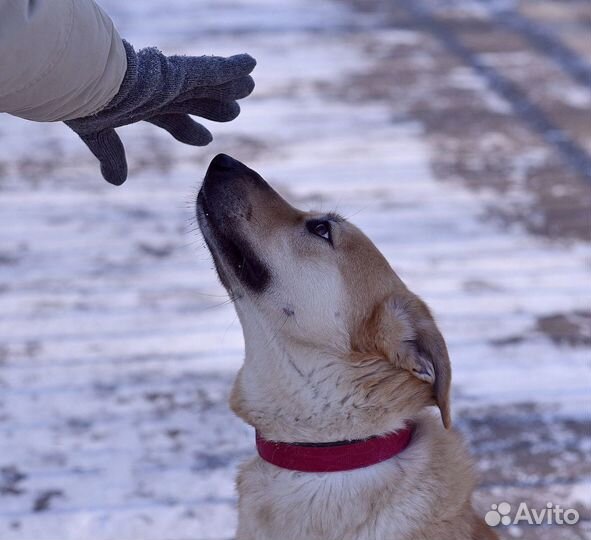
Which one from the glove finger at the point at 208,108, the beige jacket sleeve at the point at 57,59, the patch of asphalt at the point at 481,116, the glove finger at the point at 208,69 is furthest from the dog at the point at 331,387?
the patch of asphalt at the point at 481,116

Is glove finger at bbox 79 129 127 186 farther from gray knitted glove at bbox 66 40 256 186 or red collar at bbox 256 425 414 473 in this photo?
red collar at bbox 256 425 414 473

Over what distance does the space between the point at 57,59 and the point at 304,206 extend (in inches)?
104

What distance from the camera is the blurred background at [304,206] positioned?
3102 millimetres

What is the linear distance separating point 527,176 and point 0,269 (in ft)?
8.80

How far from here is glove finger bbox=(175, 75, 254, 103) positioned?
250 cm

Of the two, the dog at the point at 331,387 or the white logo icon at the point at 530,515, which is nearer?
the dog at the point at 331,387

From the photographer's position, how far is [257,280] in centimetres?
253

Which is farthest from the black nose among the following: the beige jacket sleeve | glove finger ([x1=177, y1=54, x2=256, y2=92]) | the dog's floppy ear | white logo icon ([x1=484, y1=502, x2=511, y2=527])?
white logo icon ([x1=484, y1=502, x2=511, y2=527])

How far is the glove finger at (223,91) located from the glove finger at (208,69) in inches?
1.4

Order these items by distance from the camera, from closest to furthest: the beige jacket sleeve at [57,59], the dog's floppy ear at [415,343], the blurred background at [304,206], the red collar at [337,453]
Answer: the beige jacket sleeve at [57,59], the dog's floppy ear at [415,343], the red collar at [337,453], the blurred background at [304,206]

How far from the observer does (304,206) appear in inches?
182

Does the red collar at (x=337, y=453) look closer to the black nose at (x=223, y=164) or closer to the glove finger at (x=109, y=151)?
the black nose at (x=223, y=164)

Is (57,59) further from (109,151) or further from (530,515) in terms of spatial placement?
(530,515)

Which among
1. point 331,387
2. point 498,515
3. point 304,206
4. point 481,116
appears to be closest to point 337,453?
point 331,387
